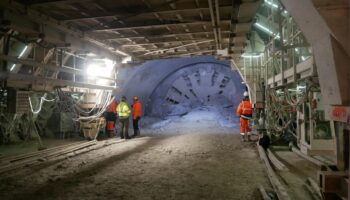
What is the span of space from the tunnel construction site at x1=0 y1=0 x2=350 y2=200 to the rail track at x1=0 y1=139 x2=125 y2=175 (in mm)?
32

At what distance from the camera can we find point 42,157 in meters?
7.41

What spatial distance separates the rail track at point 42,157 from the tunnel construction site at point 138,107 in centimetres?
3

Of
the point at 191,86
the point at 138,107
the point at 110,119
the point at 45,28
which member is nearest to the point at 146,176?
the point at 45,28

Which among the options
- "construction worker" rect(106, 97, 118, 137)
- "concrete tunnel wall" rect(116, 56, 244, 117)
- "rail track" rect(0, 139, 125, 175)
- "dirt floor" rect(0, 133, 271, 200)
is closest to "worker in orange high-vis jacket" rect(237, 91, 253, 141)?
"dirt floor" rect(0, 133, 271, 200)

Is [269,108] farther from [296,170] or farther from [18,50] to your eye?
[18,50]

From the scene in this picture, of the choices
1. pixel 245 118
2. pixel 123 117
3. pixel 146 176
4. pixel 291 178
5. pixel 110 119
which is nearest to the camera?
pixel 291 178

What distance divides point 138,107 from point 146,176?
6.98m

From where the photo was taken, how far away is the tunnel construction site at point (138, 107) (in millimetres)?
2408

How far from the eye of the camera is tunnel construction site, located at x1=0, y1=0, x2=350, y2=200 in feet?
7.90

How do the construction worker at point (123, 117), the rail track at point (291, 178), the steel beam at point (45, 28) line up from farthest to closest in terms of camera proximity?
the construction worker at point (123, 117) → the steel beam at point (45, 28) → the rail track at point (291, 178)

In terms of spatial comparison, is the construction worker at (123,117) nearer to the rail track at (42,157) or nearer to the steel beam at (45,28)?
the rail track at (42,157)

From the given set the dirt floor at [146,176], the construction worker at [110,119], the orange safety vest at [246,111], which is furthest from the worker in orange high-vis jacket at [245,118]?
the construction worker at [110,119]

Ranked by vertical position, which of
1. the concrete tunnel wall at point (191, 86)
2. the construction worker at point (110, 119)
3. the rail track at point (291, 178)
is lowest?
the rail track at point (291, 178)

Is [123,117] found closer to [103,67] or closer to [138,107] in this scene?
[138,107]
